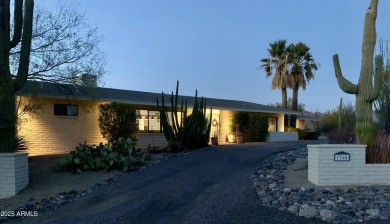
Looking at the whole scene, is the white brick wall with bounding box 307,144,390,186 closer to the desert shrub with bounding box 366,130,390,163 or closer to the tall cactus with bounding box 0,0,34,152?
the desert shrub with bounding box 366,130,390,163

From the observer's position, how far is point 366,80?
10.6 m

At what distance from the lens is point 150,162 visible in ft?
45.4

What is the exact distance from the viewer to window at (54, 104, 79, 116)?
1775 cm

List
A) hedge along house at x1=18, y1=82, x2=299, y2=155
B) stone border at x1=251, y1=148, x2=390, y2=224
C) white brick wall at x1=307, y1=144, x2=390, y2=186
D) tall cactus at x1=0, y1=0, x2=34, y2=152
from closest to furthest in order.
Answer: stone border at x1=251, y1=148, x2=390, y2=224 < white brick wall at x1=307, y1=144, x2=390, y2=186 < tall cactus at x1=0, y1=0, x2=34, y2=152 < hedge along house at x1=18, y1=82, x2=299, y2=155

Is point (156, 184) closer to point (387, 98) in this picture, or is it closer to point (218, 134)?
point (387, 98)

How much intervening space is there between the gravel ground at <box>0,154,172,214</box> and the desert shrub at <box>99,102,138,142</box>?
176 inches

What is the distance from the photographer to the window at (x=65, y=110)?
17.8 meters

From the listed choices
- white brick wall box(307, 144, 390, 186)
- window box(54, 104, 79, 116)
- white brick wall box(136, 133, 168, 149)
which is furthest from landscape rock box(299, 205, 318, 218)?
window box(54, 104, 79, 116)

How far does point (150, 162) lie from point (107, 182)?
8.98 ft

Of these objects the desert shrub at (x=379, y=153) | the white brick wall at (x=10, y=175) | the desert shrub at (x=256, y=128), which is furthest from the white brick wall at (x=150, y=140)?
the desert shrub at (x=379, y=153)

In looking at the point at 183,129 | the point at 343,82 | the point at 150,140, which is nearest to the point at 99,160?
the point at 183,129

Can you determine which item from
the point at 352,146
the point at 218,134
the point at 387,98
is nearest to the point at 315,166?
the point at 352,146

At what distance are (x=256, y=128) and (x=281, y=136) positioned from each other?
3.53 m

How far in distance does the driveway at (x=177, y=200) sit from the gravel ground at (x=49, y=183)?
0.96 metres
